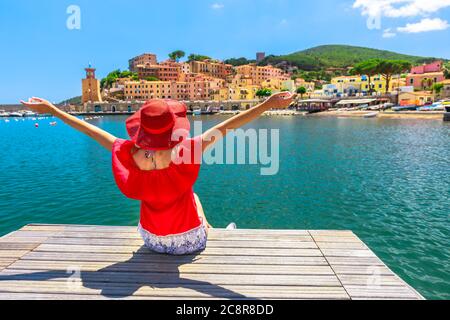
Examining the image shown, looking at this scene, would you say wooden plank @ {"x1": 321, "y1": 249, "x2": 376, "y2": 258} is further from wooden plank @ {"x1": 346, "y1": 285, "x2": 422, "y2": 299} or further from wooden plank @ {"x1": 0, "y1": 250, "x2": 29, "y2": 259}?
wooden plank @ {"x1": 0, "y1": 250, "x2": 29, "y2": 259}

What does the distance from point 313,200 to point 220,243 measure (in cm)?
857

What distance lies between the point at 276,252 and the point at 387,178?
13356mm

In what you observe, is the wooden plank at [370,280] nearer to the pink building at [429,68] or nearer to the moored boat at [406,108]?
the moored boat at [406,108]

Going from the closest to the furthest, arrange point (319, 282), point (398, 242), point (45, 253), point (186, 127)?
point (186, 127)
point (319, 282)
point (45, 253)
point (398, 242)

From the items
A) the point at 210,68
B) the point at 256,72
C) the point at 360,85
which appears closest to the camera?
the point at 360,85

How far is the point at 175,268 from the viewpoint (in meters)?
3.30

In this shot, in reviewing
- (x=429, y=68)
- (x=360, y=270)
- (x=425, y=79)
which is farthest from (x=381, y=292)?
(x=429, y=68)

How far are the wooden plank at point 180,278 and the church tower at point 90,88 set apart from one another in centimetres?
12949

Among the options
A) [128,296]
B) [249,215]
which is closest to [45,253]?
[128,296]

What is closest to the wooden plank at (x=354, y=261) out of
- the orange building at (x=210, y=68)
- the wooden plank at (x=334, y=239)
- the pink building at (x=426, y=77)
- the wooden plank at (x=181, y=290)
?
the wooden plank at (x=334, y=239)

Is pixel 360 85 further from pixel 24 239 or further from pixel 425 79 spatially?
pixel 24 239

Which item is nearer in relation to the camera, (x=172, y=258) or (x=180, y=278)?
(x=180, y=278)

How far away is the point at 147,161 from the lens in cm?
282
